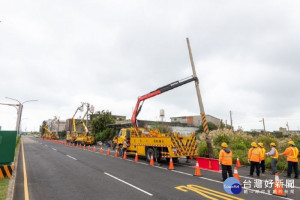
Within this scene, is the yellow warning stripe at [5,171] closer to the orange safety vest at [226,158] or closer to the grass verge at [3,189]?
the grass verge at [3,189]

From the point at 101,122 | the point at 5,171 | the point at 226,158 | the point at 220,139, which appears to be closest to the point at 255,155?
the point at 226,158

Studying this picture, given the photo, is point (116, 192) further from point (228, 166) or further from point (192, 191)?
point (228, 166)

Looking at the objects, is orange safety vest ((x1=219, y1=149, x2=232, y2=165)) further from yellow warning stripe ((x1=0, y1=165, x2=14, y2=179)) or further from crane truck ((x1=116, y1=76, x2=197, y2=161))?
yellow warning stripe ((x1=0, y1=165, x2=14, y2=179))

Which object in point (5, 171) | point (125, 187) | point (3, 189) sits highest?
point (5, 171)

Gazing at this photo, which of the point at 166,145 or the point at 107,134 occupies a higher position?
the point at 107,134

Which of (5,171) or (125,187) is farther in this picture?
(5,171)

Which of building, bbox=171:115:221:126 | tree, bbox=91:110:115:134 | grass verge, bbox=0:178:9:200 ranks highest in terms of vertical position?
building, bbox=171:115:221:126

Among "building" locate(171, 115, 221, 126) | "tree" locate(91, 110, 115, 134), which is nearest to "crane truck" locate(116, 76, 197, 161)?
"tree" locate(91, 110, 115, 134)

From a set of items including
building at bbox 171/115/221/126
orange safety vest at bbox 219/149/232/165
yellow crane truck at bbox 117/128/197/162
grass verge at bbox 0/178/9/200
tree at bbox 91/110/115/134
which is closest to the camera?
grass verge at bbox 0/178/9/200

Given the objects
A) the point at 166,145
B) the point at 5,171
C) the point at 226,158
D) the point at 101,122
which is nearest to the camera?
the point at 226,158

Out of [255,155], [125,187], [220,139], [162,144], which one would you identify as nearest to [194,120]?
[220,139]

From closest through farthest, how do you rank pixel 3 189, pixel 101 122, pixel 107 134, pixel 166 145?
pixel 3 189 < pixel 166 145 < pixel 107 134 < pixel 101 122

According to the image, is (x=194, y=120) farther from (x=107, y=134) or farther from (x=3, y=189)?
(x=3, y=189)

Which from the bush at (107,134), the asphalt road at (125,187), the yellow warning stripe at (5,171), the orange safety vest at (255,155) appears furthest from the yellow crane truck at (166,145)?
the bush at (107,134)
